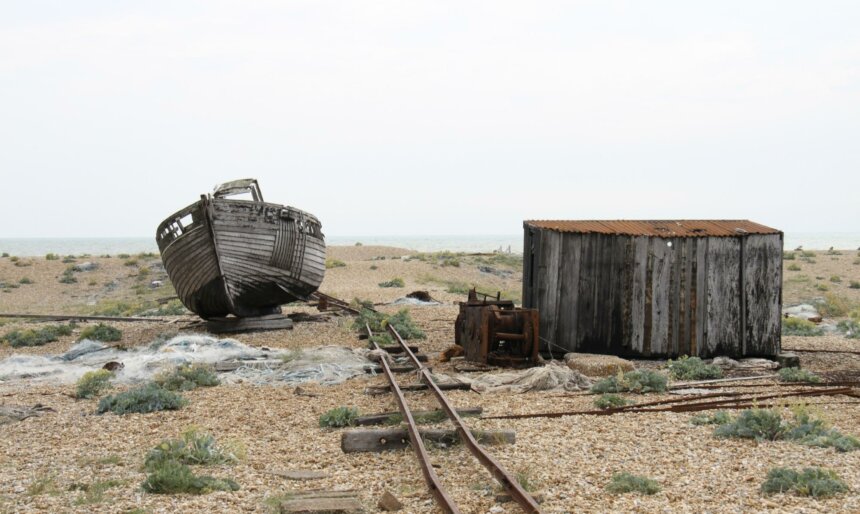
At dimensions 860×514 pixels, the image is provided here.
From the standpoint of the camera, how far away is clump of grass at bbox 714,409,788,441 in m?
8.11

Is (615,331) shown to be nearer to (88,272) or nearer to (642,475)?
(642,475)

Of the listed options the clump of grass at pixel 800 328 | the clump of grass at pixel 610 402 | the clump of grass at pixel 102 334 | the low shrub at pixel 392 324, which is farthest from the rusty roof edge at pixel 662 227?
the clump of grass at pixel 102 334

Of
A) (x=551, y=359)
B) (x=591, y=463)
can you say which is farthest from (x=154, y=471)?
(x=551, y=359)

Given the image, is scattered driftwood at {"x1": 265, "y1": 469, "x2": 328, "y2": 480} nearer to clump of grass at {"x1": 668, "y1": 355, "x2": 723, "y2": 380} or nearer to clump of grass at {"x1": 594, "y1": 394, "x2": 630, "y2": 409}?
clump of grass at {"x1": 594, "y1": 394, "x2": 630, "y2": 409}

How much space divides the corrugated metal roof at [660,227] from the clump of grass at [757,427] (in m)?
6.40

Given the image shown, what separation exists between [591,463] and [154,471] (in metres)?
3.56

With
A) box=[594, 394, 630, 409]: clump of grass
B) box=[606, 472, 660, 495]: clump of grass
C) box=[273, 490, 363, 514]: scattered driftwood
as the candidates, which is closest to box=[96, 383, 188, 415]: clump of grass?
box=[273, 490, 363, 514]: scattered driftwood

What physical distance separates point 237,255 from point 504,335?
24.6ft

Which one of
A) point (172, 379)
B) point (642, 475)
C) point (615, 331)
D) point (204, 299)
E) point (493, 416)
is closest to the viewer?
point (642, 475)

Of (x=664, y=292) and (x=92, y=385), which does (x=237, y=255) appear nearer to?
(x=92, y=385)


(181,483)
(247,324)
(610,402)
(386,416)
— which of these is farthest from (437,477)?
(247,324)

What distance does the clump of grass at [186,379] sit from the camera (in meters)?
11.8

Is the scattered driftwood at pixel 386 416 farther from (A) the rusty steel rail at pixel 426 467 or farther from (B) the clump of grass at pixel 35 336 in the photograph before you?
(B) the clump of grass at pixel 35 336

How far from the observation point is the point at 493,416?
921 centimetres
